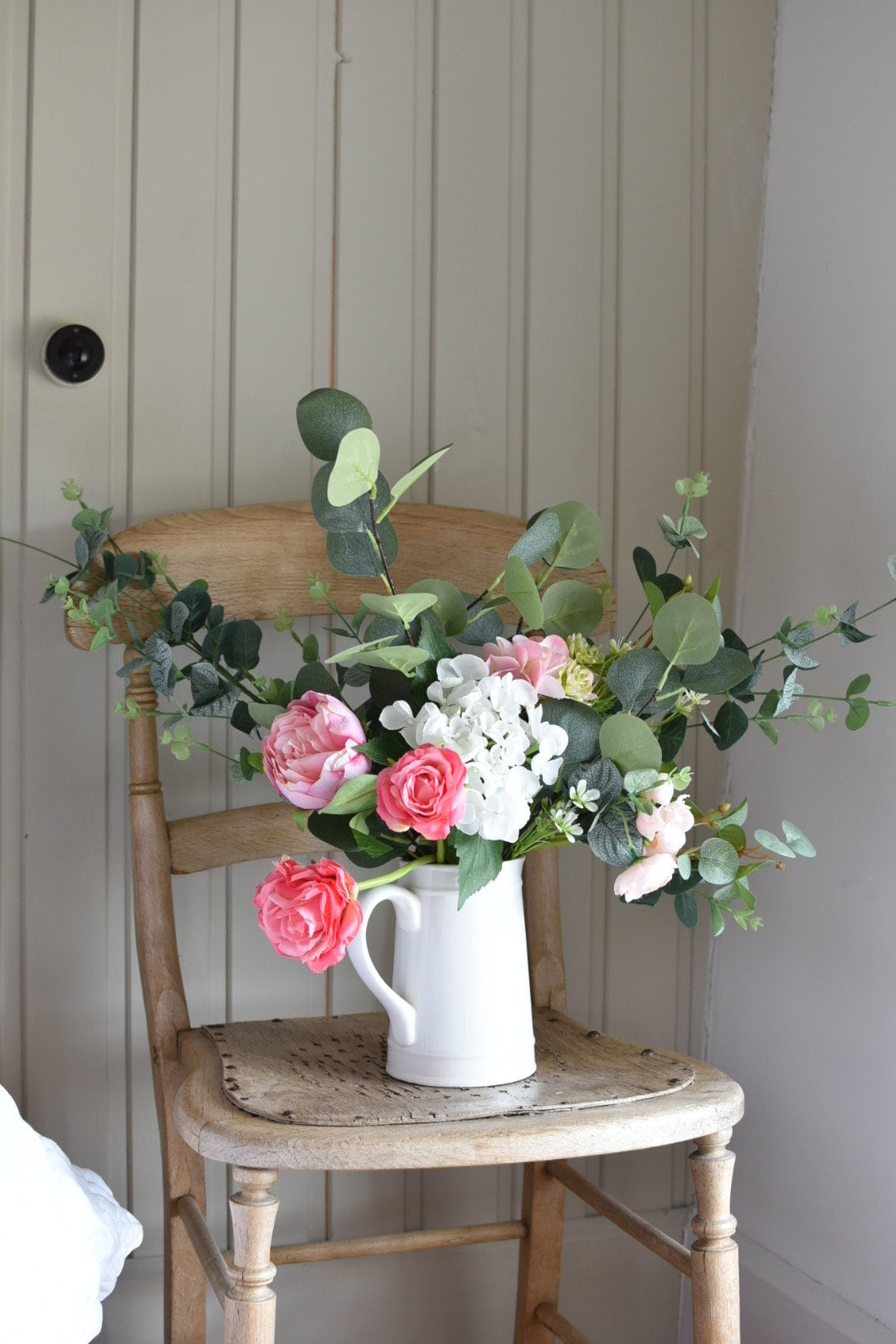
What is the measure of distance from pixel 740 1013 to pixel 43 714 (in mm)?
720

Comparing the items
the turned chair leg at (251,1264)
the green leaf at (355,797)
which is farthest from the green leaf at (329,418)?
the turned chair leg at (251,1264)

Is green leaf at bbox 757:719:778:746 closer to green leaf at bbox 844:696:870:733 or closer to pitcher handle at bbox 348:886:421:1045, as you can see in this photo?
green leaf at bbox 844:696:870:733

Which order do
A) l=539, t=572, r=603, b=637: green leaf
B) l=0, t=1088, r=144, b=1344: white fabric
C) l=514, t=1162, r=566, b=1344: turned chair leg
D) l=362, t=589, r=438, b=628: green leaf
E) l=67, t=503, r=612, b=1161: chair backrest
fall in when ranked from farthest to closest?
1. l=514, t=1162, r=566, b=1344: turned chair leg
2. l=67, t=503, r=612, b=1161: chair backrest
3. l=539, t=572, r=603, b=637: green leaf
4. l=362, t=589, r=438, b=628: green leaf
5. l=0, t=1088, r=144, b=1344: white fabric

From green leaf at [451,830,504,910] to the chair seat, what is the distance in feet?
0.43

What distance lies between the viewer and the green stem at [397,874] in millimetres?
765

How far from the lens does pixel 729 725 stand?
0.87 metres

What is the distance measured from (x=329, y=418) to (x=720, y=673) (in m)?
0.30

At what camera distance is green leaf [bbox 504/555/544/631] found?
0.79 meters

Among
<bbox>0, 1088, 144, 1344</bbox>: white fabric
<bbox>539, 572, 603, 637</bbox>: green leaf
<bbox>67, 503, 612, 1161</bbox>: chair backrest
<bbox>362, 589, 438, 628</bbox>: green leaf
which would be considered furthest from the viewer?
<bbox>67, 503, 612, 1161</bbox>: chair backrest

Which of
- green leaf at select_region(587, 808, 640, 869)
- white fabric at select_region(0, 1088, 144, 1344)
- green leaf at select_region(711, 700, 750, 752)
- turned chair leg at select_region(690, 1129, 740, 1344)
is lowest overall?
turned chair leg at select_region(690, 1129, 740, 1344)

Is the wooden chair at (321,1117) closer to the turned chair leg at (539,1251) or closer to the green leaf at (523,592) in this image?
the turned chair leg at (539,1251)

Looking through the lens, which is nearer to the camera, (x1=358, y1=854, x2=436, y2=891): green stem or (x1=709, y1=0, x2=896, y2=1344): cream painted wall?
(x1=358, y1=854, x2=436, y2=891): green stem

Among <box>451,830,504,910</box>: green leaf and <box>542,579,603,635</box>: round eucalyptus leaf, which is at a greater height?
<box>542,579,603,635</box>: round eucalyptus leaf

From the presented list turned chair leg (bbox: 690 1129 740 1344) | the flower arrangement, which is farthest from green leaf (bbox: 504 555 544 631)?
turned chair leg (bbox: 690 1129 740 1344)
